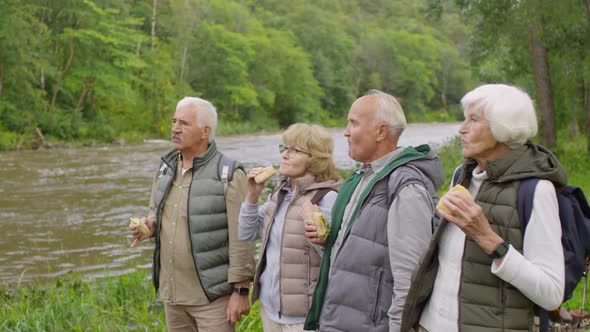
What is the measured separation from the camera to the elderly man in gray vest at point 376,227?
2697 millimetres

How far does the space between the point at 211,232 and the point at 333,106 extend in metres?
68.3

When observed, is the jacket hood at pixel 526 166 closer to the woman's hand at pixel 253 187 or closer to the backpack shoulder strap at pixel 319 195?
the backpack shoulder strap at pixel 319 195

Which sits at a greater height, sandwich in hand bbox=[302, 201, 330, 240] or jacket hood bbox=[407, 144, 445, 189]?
jacket hood bbox=[407, 144, 445, 189]

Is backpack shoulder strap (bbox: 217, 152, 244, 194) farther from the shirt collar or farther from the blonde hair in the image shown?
the shirt collar

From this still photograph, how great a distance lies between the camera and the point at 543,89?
14.9 metres

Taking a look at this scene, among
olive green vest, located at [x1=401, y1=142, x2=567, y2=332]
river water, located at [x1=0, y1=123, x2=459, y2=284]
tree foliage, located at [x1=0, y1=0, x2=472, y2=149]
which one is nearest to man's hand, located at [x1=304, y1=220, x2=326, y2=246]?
olive green vest, located at [x1=401, y1=142, x2=567, y2=332]

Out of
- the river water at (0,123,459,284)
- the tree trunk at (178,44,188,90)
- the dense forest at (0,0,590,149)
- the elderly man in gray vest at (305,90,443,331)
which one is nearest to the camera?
the elderly man in gray vest at (305,90,443,331)

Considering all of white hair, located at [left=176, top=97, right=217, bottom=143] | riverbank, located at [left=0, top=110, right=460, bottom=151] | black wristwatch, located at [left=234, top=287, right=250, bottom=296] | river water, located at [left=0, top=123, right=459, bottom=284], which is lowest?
riverbank, located at [left=0, top=110, right=460, bottom=151]

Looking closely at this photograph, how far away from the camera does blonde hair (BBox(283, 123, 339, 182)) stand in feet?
11.3

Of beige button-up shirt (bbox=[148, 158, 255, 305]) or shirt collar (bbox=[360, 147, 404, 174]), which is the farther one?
beige button-up shirt (bbox=[148, 158, 255, 305])

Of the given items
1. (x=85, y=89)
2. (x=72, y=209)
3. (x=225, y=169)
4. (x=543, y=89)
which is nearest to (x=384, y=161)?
(x=225, y=169)

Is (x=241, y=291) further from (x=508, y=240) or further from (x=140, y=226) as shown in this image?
(x=508, y=240)

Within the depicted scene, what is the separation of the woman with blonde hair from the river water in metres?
5.57

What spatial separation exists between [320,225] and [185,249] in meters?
1.16
